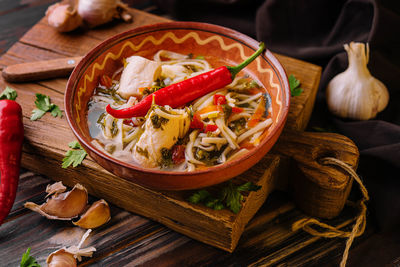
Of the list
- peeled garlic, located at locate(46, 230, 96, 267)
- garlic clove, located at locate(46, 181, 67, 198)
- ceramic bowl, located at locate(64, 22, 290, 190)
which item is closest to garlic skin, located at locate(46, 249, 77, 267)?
peeled garlic, located at locate(46, 230, 96, 267)

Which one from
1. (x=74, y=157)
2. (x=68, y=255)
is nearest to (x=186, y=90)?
(x=74, y=157)

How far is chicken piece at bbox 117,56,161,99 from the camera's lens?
11.0 feet

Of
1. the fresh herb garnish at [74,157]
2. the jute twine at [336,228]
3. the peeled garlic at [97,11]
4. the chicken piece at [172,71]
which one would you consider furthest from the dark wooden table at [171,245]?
the peeled garlic at [97,11]

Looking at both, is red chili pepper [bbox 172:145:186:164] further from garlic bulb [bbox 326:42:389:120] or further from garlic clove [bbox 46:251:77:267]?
garlic bulb [bbox 326:42:389:120]

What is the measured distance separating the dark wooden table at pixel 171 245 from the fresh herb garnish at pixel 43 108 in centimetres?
67

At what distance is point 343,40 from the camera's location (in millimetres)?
4473

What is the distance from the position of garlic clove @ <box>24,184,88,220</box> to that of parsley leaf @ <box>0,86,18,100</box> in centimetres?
100

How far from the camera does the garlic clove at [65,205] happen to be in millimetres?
3346

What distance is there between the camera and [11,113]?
3.51 meters

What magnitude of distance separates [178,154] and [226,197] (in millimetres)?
441

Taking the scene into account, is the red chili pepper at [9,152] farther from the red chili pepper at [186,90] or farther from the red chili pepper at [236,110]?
the red chili pepper at [236,110]

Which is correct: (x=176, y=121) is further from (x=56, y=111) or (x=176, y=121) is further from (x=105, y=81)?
(x=56, y=111)

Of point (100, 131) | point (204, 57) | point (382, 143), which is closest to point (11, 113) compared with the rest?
point (100, 131)

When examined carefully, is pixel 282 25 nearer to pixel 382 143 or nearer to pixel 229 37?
pixel 229 37
